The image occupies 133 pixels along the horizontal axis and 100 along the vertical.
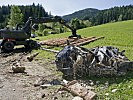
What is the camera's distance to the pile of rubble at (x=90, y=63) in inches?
394

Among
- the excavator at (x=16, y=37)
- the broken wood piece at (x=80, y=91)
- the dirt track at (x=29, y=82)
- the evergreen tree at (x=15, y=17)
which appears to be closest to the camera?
the broken wood piece at (x=80, y=91)

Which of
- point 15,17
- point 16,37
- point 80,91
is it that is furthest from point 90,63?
point 15,17

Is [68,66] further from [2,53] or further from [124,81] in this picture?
[2,53]

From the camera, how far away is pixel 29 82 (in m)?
10.1

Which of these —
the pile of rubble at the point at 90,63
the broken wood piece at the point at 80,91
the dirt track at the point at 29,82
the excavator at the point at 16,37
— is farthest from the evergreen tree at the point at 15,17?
the broken wood piece at the point at 80,91

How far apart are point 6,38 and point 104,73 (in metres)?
10.2

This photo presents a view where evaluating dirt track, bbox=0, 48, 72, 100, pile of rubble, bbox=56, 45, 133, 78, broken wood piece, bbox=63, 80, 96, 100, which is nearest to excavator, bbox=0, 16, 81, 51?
dirt track, bbox=0, 48, 72, 100

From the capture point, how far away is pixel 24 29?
1925cm

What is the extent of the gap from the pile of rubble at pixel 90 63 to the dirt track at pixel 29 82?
0.64 metres

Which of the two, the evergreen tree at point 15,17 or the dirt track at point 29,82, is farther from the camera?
the evergreen tree at point 15,17

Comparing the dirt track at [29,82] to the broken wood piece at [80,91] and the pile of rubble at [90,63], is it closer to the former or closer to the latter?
the broken wood piece at [80,91]

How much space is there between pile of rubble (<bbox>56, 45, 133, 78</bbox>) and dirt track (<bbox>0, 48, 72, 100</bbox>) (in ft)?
2.09

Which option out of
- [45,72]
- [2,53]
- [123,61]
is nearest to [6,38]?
[2,53]

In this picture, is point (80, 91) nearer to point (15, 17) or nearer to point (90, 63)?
point (90, 63)
